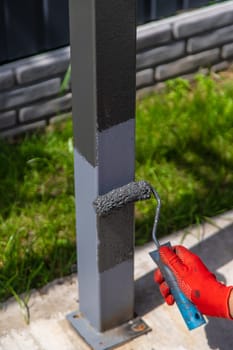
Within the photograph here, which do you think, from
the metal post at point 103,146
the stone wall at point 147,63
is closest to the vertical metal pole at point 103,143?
the metal post at point 103,146

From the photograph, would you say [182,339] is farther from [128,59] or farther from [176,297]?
[128,59]

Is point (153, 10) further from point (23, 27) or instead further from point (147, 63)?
point (23, 27)

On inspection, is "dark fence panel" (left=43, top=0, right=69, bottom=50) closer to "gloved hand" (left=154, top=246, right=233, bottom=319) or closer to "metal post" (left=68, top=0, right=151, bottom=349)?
"metal post" (left=68, top=0, right=151, bottom=349)

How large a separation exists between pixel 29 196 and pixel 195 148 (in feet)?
3.32

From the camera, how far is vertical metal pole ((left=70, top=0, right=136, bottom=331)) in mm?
2609

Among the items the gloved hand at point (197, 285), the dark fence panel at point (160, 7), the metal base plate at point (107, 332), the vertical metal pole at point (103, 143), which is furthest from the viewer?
the dark fence panel at point (160, 7)

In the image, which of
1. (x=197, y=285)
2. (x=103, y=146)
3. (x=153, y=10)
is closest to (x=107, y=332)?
(x=197, y=285)

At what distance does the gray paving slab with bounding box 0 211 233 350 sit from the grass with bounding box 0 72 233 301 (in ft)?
0.33

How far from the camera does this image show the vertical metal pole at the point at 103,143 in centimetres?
261

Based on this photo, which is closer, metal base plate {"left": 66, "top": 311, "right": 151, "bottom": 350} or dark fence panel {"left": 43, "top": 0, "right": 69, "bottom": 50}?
metal base plate {"left": 66, "top": 311, "right": 151, "bottom": 350}

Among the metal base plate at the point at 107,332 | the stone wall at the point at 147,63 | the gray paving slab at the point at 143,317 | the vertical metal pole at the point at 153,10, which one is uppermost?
the vertical metal pole at the point at 153,10

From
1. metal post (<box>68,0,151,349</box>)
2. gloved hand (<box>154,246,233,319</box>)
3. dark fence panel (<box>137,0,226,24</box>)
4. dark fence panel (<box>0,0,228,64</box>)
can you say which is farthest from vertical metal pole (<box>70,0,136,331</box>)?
dark fence panel (<box>137,0,226,24</box>)

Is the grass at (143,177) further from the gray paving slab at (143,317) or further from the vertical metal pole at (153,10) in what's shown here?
the vertical metal pole at (153,10)

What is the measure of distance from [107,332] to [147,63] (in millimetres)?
2028
